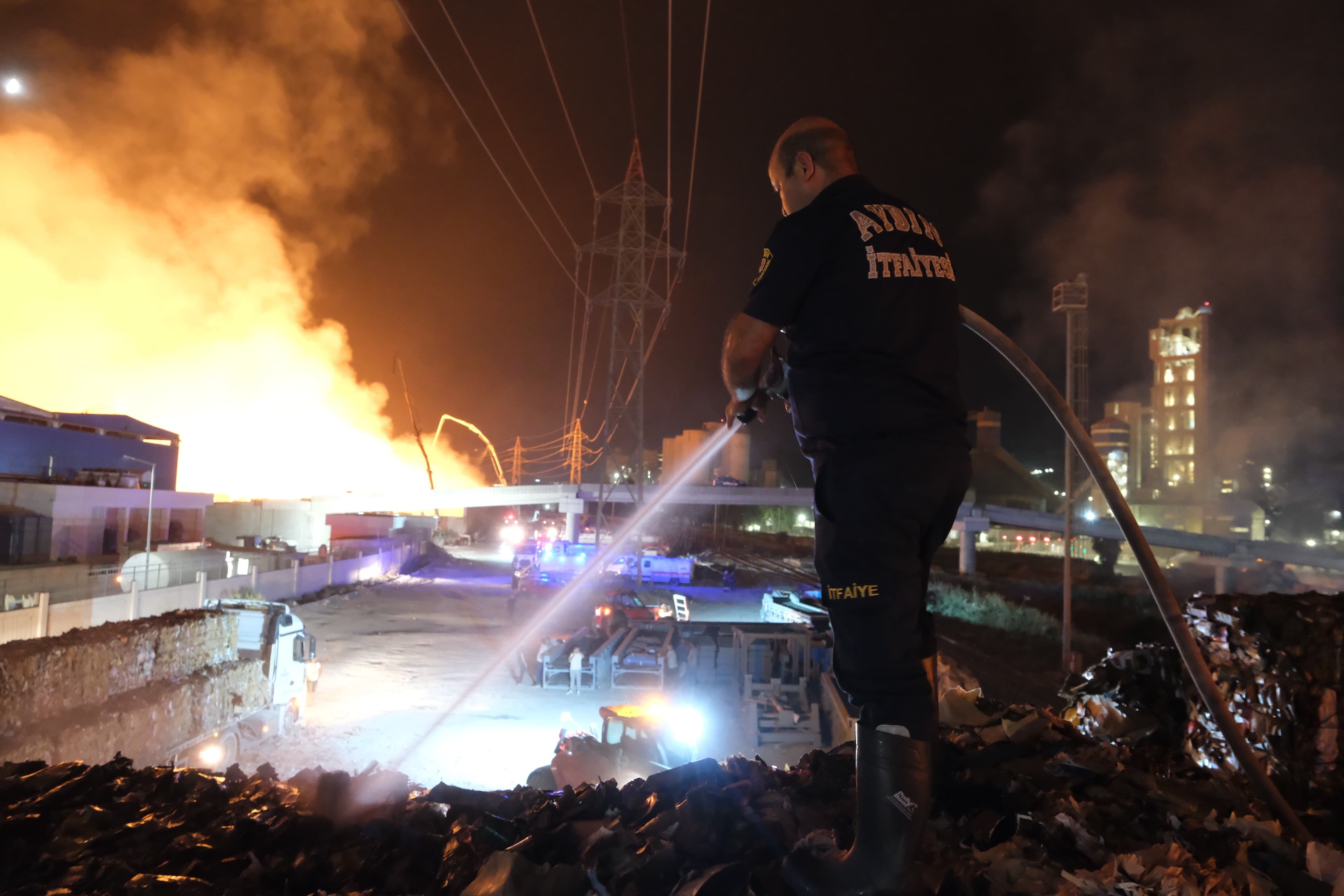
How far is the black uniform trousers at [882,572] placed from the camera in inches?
85.4

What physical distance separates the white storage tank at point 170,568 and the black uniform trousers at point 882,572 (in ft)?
78.4

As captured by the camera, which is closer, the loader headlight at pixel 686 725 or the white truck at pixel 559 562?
the loader headlight at pixel 686 725

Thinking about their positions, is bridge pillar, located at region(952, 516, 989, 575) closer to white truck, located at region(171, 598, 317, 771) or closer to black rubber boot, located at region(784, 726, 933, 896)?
white truck, located at region(171, 598, 317, 771)

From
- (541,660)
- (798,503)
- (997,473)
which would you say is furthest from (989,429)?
(541,660)

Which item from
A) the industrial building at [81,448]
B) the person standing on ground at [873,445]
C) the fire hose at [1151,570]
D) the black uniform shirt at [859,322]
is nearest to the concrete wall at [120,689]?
the person standing on ground at [873,445]

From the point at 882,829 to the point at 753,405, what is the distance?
4.76ft

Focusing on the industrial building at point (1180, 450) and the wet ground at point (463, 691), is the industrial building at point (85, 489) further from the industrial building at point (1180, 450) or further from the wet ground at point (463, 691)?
the industrial building at point (1180, 450)

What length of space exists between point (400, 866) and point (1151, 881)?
247 cm

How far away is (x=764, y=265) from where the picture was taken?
2393 millimetres

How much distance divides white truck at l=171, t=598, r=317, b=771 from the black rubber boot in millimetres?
14892

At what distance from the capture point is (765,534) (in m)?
90.2

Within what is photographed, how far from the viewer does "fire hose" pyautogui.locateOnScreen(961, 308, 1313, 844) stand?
9.61ft

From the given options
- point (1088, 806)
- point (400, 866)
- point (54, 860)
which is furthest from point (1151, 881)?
point (54, 860)

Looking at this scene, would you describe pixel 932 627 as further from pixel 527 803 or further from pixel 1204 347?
pixel 1204 347
